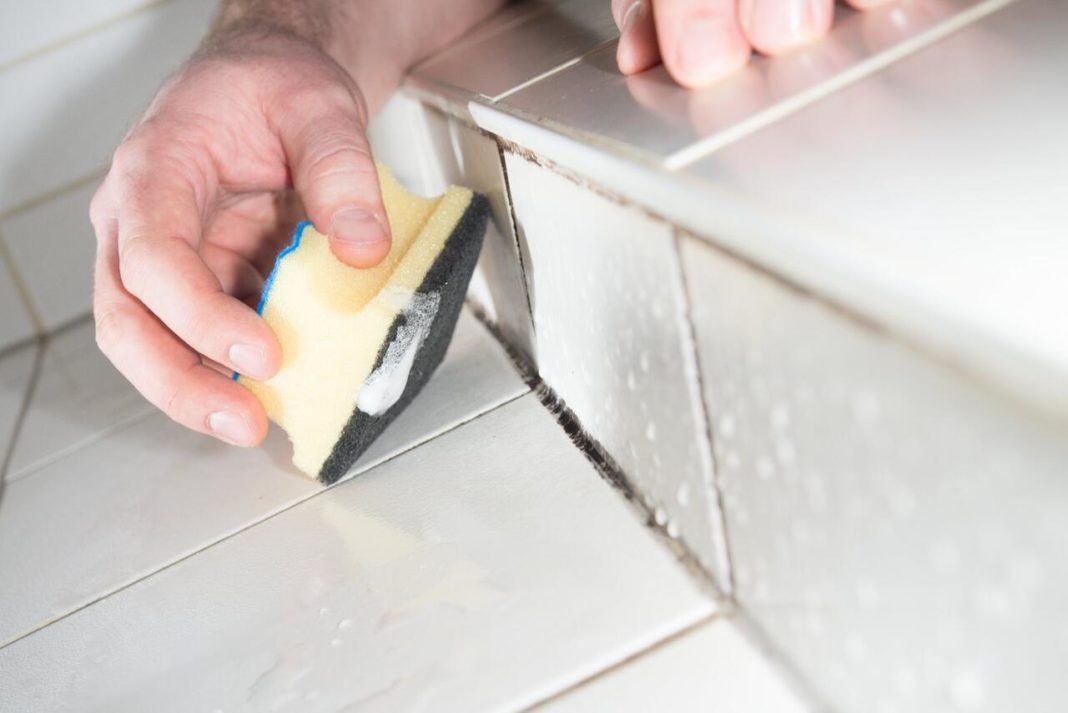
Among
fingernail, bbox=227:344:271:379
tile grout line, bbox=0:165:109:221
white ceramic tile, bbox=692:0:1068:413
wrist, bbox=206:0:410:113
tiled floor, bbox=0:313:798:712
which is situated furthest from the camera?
tile grout line, bbox=0:165:109:221

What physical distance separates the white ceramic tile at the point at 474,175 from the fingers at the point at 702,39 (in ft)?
0.62

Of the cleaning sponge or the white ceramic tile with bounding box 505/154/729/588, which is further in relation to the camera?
the cleaning sponge

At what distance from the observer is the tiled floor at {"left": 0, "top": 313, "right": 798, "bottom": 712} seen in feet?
1.44

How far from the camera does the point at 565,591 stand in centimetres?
47

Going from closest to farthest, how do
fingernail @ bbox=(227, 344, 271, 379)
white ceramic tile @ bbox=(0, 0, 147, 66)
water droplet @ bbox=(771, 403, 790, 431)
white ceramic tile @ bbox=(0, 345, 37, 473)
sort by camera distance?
water droplet @ bbox=(771, 403, 790, 431) → fingernail @ bbox=(227, 344, 271, 379) → white ceramic tile @ bbox=(0, 345, 37, 473) → white ceramic tile @ bbox=(0, 0, 147, 66)

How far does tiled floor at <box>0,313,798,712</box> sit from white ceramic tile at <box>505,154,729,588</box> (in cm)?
3

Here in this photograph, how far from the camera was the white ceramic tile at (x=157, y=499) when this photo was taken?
2.11ft

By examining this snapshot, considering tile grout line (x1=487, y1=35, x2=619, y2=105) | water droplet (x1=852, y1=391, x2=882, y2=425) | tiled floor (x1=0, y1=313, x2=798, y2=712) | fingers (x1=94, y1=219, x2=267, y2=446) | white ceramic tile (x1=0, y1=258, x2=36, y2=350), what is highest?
water droplet (x1=852, y1=391, x2=882, y2=425)

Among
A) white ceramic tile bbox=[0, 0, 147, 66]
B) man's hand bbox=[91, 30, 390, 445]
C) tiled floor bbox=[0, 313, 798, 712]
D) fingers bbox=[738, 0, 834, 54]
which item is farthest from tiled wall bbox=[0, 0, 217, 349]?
fingers bbox=[738, 0, 834, 54]

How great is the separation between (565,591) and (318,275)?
0.26 metres

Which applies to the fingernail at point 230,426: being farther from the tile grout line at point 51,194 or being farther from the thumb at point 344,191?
the tile grout line at point 51,194

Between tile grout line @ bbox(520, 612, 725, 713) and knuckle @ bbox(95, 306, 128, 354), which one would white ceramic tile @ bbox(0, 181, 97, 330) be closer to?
knuckle @ bbox(95, 306, 128, 354)

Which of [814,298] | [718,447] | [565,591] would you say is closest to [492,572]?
[565,591]

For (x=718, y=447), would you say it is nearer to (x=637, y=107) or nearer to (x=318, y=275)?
(x=637, y=107)
